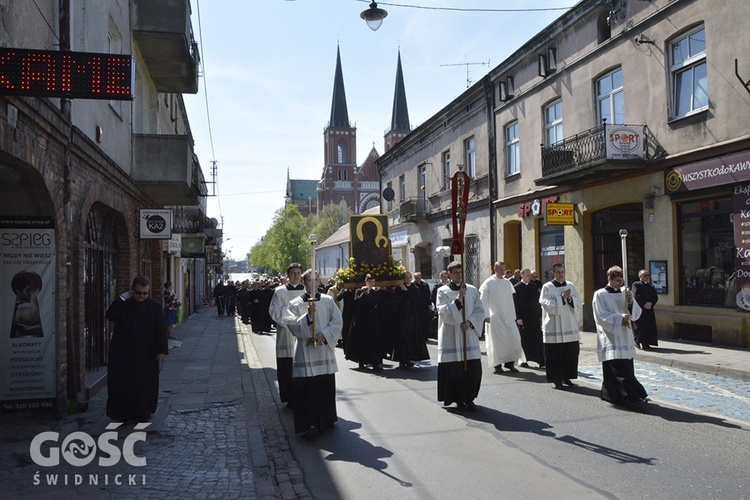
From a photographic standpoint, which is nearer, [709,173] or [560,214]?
[709,173]

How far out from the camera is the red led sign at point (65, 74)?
6125 mm

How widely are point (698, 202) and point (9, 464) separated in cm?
1419

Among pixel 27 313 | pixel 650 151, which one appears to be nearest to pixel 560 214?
pixel 650 151

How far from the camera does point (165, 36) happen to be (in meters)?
13.6

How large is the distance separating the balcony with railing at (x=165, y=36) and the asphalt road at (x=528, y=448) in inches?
341

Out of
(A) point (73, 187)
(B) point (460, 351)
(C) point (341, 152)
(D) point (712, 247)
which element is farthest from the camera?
(C) point (341, 152)

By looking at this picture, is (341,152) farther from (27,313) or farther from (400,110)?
(27,313)

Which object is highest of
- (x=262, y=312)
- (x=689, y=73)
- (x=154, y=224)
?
(x=689, y=73)

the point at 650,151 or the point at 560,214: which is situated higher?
the point at 650,151

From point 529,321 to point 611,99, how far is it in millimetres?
8602

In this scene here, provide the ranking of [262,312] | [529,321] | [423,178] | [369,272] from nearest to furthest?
[529,321] < [369,272] < [262,312] < [423,178]

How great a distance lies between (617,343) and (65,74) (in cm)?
722

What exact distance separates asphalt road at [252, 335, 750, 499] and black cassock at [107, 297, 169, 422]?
172cm

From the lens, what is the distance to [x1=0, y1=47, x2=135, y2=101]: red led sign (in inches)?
241
